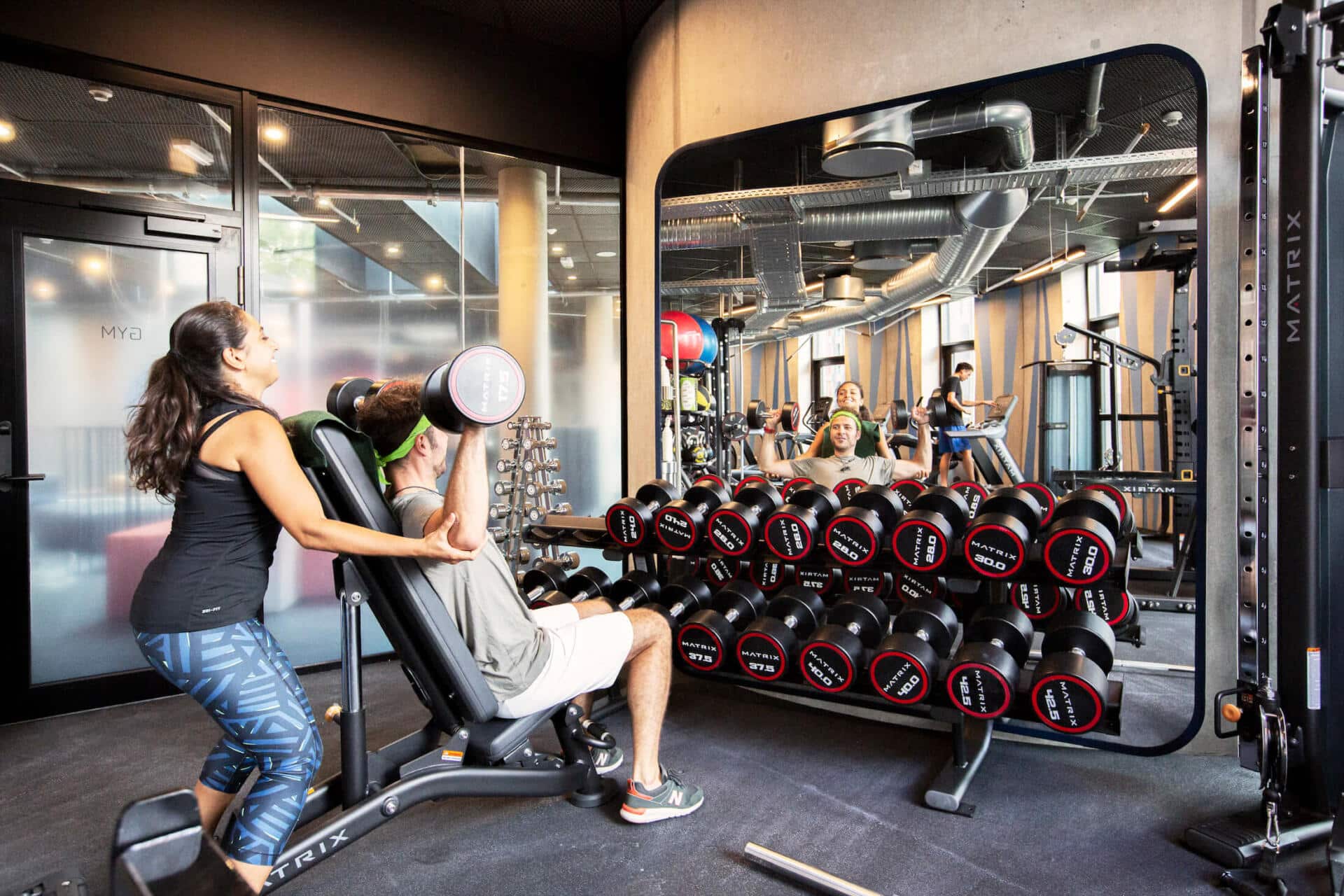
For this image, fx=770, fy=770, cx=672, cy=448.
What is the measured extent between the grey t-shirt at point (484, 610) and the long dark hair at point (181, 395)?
1.15ft

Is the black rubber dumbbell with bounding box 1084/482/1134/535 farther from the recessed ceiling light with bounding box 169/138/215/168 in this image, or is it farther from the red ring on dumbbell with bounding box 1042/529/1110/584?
the recessed ceiling light with bounding box 169/138/215/168

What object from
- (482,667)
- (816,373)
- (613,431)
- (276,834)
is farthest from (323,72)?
(276,834)

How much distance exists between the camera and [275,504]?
1.36 m

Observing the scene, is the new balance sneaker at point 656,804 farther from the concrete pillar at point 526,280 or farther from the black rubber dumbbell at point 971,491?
the concrete pillar at point 526,280

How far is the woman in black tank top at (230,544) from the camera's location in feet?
4.48

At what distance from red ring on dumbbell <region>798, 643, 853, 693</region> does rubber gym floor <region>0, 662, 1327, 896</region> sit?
259mm

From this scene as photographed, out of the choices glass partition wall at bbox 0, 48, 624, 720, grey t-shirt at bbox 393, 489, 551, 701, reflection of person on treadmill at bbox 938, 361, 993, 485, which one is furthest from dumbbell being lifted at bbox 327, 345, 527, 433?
glass partition wall at bbox 0, 48, 624, 720

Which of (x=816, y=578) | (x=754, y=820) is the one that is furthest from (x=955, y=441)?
(x=754, y=820)

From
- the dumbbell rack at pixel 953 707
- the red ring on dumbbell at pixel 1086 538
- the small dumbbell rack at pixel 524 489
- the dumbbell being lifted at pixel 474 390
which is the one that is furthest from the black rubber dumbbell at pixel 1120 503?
the small dumbbell rack at pixel 524 489

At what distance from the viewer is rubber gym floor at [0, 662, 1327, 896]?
1732mm

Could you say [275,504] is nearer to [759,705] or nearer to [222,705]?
[222,705]

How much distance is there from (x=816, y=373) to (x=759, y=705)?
1.35 m

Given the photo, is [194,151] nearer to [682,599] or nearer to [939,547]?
[682,599]

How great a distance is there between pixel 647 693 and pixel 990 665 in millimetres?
896
